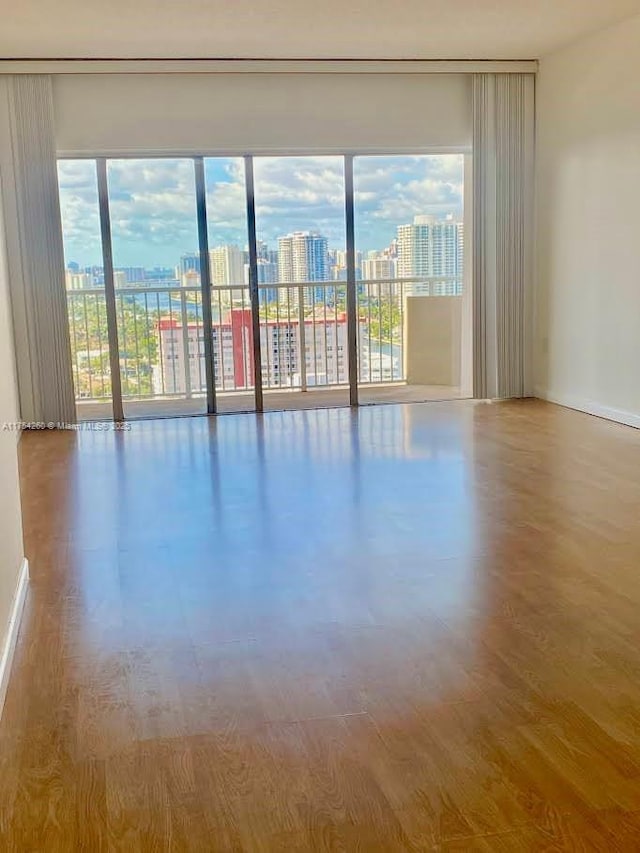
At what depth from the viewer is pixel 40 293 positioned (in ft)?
21.2

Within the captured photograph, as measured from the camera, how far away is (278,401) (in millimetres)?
7402

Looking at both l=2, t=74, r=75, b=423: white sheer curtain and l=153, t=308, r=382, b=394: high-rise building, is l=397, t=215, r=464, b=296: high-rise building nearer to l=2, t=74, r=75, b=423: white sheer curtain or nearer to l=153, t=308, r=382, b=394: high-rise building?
l=153, t=308, r=382, b=394: high-rise building

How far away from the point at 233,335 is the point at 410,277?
1653 mm

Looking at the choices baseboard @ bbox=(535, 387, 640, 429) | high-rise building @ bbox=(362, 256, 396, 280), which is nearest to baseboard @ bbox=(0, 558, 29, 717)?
baseboard @ bbox=(535, 387, 640, 429)

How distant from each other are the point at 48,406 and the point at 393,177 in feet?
10.6

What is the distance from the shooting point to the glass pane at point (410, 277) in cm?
724

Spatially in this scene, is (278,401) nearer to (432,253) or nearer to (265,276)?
(265,276)

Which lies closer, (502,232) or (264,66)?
(264,66)

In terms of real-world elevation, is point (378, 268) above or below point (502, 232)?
below

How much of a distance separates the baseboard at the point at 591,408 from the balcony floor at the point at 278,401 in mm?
717

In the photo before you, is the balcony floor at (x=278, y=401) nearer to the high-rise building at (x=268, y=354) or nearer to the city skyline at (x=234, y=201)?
the high-rise building at (x=268, y=354)

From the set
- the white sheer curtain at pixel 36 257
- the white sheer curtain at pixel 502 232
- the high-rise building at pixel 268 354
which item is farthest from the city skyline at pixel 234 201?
the high-rise building at pixel 268 354

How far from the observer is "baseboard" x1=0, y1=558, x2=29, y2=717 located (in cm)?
243

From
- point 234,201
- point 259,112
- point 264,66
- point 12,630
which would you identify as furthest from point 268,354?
point 12,630
